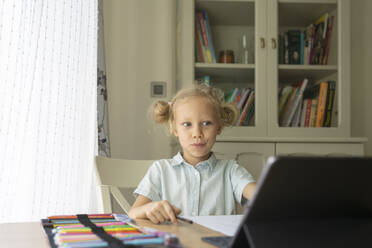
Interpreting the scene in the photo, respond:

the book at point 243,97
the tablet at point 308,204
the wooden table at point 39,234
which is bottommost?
the wooden table at point 39,234

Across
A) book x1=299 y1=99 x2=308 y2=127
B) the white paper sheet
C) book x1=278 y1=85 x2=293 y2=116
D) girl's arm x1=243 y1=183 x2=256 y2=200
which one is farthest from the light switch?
the white paper sheet

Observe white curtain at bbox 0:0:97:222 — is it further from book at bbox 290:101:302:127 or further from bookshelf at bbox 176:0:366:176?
book at bbox 290:101:302:127

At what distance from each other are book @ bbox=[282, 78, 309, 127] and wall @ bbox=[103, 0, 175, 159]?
73cm

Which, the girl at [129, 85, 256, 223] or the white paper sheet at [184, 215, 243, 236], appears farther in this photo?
the girl at [129, 85, 256, 223]

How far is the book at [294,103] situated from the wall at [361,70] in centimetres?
49

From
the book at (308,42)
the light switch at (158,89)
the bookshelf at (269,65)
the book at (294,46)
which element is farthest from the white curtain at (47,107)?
the book at (308,42)

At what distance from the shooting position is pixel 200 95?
1449mm

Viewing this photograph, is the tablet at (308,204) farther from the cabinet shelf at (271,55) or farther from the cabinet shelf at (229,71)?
the cabinet shelf at (229,71)

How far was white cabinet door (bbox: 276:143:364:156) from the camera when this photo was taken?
85.1 inches

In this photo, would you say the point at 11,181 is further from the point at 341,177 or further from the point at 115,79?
the point at 341,177

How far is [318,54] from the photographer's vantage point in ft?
7.65

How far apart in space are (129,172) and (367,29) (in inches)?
74.7

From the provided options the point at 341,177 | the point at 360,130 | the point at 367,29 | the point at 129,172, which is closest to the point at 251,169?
the point at 129,172

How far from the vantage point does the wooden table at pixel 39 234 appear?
0.60 metres
